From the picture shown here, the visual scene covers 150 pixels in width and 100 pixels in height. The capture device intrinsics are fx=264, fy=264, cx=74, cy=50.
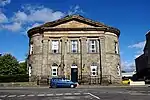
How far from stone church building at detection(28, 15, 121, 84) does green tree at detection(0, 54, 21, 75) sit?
83.3 ft

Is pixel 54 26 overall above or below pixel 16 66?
above

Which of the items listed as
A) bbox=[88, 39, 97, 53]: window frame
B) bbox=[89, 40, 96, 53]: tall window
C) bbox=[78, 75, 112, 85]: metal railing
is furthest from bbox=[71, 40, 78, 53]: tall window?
bbox=[78, 75, 112, 85]: metal railing

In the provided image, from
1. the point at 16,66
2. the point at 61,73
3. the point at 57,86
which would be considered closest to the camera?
the point at 57,86

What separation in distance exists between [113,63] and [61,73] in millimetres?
9704

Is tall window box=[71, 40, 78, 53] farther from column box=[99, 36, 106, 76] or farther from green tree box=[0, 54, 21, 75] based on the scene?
green tree box=[0, 54, 21, 75]

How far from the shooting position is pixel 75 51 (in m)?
47.5

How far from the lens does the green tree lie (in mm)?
72062

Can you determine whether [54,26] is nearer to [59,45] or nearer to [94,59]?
[59,45]

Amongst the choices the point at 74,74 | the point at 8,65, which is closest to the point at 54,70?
the point at 74,74

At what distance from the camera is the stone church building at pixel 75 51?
1842 inches

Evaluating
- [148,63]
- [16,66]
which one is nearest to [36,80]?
[16,66]

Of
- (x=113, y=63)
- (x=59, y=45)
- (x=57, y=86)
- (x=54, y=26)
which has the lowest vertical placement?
(x=57, y=86)

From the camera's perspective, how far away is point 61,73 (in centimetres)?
4666

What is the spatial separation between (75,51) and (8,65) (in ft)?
105
